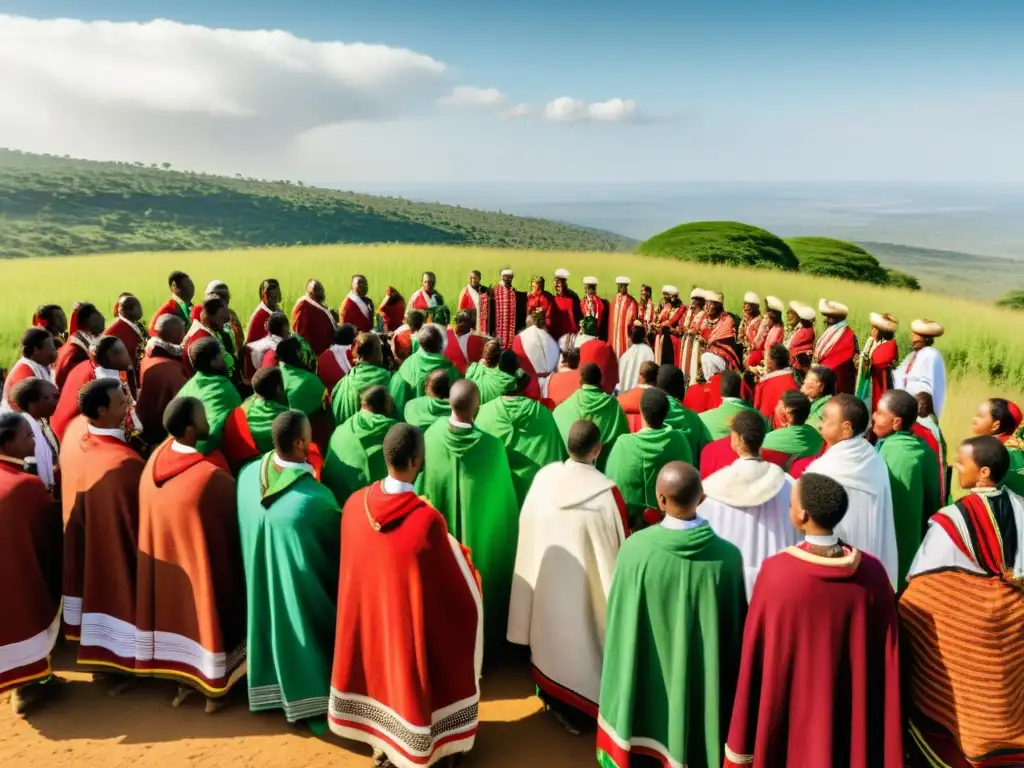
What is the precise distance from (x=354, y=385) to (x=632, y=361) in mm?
4557

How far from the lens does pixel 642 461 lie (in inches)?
A: 215

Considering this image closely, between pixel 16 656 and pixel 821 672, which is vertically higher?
pixel 821 672

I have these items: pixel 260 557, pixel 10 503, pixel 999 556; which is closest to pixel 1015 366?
pixel 999 556

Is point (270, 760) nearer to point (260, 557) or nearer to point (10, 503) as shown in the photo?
point (260, 557)

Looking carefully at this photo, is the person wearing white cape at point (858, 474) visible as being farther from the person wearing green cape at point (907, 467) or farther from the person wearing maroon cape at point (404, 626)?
the person wearing maroon cape at point (404, 626)

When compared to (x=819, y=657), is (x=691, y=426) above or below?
above

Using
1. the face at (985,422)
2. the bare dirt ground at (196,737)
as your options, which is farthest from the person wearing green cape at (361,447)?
the face at (985,422)

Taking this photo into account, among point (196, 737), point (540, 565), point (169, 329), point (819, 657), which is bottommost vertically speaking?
point (196, 737)

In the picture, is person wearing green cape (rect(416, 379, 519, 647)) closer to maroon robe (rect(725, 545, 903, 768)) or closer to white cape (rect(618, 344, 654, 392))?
maroon robe (rect(725, 545, 903, 768))

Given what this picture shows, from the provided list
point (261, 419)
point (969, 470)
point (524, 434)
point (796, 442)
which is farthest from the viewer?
point (524, 434)

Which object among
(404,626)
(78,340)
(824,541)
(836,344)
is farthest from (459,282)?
(824,541)

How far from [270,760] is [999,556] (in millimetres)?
4530

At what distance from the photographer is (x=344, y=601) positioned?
4301mm

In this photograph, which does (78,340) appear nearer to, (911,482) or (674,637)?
(674,637)
